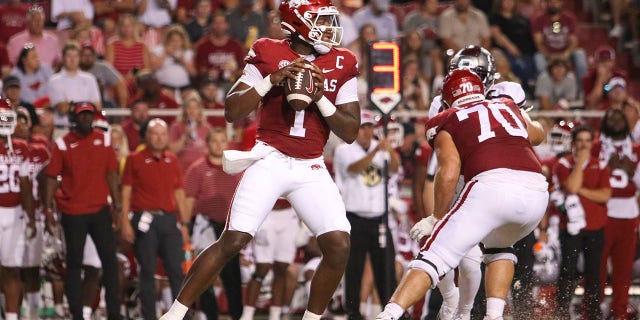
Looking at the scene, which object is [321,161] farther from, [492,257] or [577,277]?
[577,277]

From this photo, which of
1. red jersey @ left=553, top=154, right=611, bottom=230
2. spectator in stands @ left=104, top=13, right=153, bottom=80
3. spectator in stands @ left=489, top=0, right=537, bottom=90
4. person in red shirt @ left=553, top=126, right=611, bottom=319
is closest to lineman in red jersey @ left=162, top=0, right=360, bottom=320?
person in red shirt @ left=553, top=126, right=611, bottom=319

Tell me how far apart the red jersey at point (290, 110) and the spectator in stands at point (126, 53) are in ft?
23.0

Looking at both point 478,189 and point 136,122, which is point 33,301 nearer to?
point 136,122

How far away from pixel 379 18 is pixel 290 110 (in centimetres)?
874

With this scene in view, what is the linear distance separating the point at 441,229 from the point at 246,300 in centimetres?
472

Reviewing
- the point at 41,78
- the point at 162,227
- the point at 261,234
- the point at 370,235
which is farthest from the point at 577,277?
the point at 41,78

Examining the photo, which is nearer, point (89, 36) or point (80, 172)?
point (80, 172)

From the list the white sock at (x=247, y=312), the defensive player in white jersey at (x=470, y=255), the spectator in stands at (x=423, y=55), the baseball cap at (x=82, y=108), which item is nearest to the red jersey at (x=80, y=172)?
the baseball cap at (x=82, y=108)

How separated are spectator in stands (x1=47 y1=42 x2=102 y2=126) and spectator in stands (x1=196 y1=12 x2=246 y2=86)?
1832 mm

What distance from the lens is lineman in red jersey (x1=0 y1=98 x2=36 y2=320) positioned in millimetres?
11242

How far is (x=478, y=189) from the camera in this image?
7.53 metres

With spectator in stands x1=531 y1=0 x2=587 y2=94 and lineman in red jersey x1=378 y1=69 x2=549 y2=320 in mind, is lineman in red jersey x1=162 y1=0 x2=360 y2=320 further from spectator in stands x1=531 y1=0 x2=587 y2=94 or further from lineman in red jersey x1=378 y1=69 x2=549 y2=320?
spectator in stands x1=531 y1=0 x2=587 y2=94

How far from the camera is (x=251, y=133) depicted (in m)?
12.0

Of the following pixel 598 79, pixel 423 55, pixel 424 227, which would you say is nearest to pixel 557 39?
pixel 598 79
